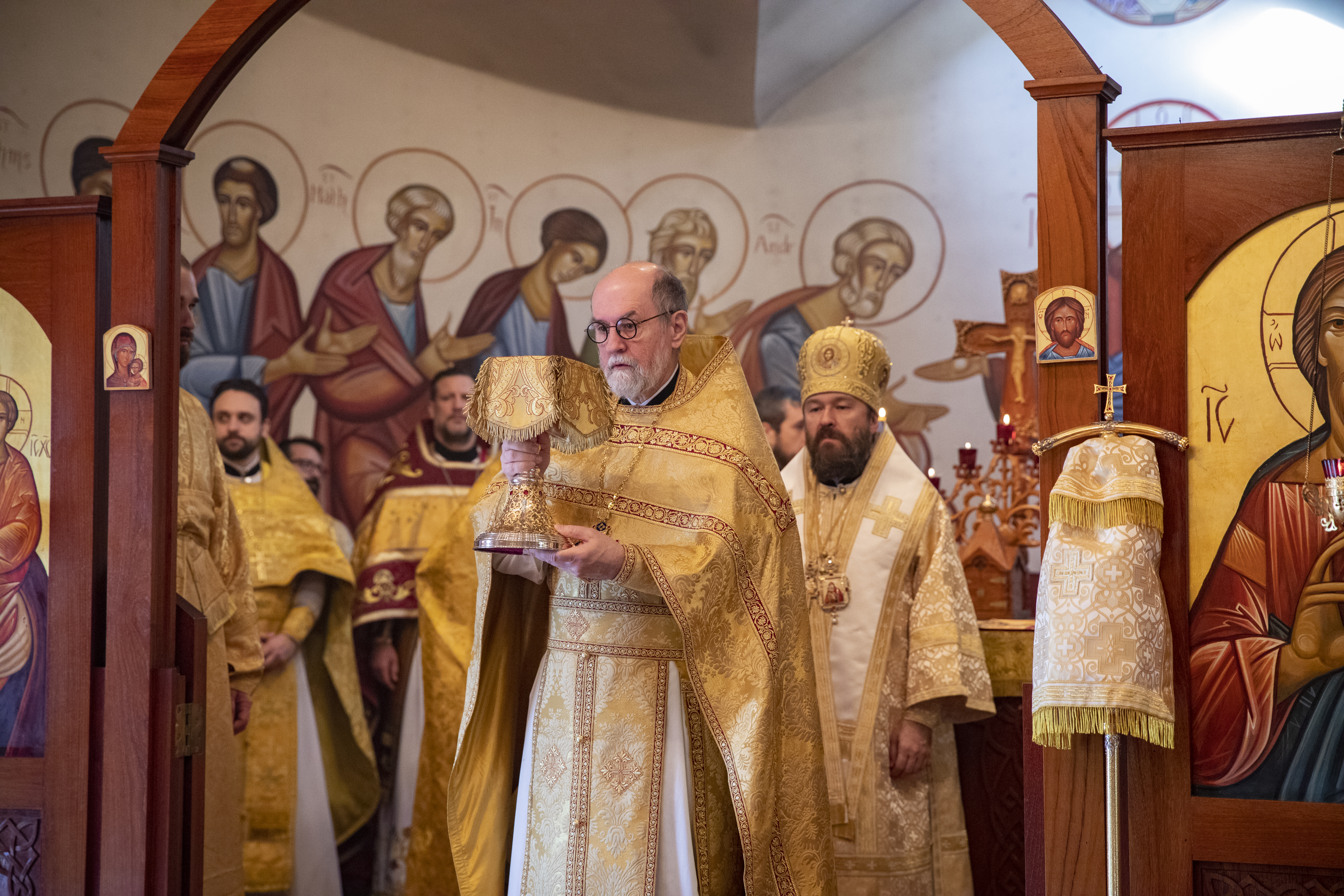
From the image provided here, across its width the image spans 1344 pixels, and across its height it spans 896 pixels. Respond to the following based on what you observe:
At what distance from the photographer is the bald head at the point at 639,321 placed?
3748 mm

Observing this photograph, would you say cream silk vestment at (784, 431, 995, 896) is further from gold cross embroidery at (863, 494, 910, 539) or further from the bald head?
the bald head

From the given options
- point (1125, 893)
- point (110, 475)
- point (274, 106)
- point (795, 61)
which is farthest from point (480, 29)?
point (1125, 893)

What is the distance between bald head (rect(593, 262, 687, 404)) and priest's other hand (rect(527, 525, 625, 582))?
20.1 inches

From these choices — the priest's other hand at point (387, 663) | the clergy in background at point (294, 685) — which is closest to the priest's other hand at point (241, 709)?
the clergy in background at point (294, 685)

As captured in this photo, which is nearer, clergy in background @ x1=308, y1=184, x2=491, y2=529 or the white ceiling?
clergy in background @ x1=308, y1=184, x2=491, y2=529

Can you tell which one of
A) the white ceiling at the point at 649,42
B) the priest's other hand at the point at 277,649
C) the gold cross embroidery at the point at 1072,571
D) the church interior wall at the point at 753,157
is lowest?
the priest's other hand at the point at 277,649

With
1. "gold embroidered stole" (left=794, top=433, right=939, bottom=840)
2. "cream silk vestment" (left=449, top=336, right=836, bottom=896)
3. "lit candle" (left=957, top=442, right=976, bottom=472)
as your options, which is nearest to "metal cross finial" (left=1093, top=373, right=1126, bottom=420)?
"cream silk vestment" (left=449, top=336, right=836, bottom=896)

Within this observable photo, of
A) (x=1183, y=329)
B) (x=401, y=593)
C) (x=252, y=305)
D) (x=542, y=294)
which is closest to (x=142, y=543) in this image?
(x=401, y=593)

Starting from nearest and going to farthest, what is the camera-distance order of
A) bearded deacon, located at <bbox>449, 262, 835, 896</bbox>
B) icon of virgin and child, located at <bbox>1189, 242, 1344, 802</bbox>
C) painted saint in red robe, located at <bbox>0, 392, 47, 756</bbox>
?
1. icon of virgin and child, located at <bbox>1189, 242, 1344, 802</bbox>
2. bearded deacon, located at <bbox>449, 262, 835, 896</bbox>
3. painted saint in red robe, located at <bbox>0, 392, 47, 756</bbox>

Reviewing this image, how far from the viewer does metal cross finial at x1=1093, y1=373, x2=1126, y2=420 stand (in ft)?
11.2

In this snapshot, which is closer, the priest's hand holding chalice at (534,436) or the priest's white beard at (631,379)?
the priest's hand holding chalice at (534,436)

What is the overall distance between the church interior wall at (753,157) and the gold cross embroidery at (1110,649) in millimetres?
4789

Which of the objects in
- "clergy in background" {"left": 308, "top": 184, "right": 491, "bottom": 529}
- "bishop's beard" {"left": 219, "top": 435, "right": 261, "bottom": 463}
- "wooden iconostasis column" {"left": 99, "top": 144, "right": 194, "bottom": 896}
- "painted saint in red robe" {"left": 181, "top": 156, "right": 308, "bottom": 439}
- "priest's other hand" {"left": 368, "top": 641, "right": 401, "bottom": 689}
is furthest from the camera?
"clergy in background" {"left": 308, "top": 184, "right": 491, "bottom": 529}

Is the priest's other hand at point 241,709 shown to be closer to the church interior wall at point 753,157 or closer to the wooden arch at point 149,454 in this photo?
the wooden arch at point 149,454
